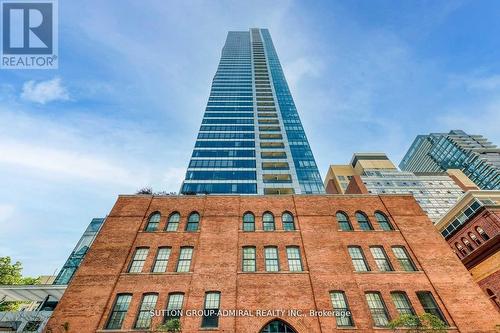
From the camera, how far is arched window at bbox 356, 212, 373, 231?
21306 millimetres

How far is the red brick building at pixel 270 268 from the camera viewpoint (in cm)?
1549

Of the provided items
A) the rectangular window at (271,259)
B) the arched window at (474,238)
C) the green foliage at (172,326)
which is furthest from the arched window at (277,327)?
the arched window at (474,238)

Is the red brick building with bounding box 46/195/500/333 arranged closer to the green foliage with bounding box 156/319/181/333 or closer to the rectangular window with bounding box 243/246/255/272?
the rectangular window with bounding box 243/246/255/272

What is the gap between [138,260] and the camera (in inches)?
737

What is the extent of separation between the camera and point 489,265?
74.9 ft

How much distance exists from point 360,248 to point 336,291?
173 inches

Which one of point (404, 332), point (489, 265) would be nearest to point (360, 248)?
point (404, 332)

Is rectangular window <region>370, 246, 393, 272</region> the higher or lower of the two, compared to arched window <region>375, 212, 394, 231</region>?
lower

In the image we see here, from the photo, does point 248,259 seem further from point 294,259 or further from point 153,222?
point 153,222

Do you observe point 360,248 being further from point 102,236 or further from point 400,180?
point 400,180

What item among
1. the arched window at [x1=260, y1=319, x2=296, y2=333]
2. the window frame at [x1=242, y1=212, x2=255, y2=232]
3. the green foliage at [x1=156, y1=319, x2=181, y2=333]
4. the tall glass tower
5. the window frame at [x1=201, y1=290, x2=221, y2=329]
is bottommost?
the green foliage at [x1=156, y1=319, x2=181, y2=333]

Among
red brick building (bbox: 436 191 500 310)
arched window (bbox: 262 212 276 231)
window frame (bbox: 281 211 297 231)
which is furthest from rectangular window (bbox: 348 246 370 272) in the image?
red brick building (bbox: 436 191 500 310)

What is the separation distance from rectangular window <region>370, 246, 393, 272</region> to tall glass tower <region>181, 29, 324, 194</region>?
1174 inches

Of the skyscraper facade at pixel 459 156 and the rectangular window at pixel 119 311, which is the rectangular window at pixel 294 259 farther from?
the skyscraper facade at pixel 459 156
